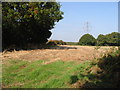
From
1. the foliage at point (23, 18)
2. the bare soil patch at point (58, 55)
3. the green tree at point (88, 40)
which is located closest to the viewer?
the bare soil patch at point (58, 55)

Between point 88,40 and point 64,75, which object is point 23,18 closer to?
point 64,75

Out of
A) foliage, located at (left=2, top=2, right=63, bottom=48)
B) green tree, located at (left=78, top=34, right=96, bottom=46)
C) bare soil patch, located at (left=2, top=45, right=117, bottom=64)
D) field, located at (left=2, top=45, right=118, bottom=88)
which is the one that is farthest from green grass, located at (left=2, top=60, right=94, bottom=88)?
green tree, located at (left=78, top=34, right=96, bottom=46)

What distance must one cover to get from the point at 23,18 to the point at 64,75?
20.4 feet

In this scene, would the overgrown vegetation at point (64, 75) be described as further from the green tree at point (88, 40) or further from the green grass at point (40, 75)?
the green tree at point (88, 40)

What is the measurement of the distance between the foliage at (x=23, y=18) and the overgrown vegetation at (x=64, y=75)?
4551 mm

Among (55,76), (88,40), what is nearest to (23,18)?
(55,76)

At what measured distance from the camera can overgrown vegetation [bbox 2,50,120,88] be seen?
373 centimetres

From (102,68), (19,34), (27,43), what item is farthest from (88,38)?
(102,68)

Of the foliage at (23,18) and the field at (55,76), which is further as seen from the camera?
the foliage at (23,18)

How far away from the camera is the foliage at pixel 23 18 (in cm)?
904

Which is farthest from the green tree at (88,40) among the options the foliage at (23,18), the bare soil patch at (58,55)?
the bare soil patch at (58,55)

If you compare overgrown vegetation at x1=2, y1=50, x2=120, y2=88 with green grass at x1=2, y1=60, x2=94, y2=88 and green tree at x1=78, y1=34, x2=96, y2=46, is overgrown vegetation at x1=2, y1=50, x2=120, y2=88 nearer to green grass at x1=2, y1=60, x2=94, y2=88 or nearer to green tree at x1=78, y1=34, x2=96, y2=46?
green grass at x1=2, y1=60, x2=94, y2=88

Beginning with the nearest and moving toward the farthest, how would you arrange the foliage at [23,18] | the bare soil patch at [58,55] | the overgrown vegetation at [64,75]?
the overgrown vegetation at [64,75], the bare soil patch at [58,55], the foliage at [23,18]

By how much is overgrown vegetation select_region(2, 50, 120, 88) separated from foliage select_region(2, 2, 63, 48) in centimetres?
455
